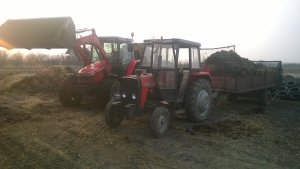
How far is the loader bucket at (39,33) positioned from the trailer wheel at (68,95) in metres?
1.55

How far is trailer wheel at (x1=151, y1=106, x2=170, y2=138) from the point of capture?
7133mm

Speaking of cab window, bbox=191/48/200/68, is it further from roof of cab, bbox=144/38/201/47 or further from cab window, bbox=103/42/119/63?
cab window, bbox=103/42/119/63

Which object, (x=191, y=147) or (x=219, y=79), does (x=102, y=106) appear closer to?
(x=219, y=79)

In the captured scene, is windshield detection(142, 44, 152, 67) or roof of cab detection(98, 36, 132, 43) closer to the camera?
windshield detection(142, 44, 152, 67)

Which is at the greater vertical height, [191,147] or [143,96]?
[143,96]

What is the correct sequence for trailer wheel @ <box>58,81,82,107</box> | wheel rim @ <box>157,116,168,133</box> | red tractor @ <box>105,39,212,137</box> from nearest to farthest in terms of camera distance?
wheel rim @ <box>157,116,168,133</box>
red tractor @ <box>105,39,212,137</box>
trailer wheel @ <box>58,81,82,107</box>

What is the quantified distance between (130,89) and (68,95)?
3670 mm

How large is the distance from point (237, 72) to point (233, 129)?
10.1 feet

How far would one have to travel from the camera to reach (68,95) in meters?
10.7

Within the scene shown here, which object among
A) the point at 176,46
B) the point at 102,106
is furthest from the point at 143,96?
the point at 102,106

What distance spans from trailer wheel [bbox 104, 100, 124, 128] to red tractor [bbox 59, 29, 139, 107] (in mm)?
2349

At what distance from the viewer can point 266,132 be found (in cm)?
817

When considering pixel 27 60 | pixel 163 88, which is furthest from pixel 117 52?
pixel 27 60

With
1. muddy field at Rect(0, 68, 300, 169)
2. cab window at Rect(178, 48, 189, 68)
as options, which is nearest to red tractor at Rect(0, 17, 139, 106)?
muddy field at Rect(0, 68, 300, 169)
